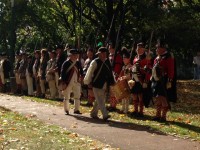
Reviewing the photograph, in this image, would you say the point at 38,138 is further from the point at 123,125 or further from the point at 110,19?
the point at 110,19

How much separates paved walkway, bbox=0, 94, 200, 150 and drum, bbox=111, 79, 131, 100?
117 centimetres

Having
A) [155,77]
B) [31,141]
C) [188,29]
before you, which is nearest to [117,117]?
[155,77]

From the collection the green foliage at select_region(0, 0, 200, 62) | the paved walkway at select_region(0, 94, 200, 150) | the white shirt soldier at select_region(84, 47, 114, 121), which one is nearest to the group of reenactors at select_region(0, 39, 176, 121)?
the white shirt soldier at select_region(84, 47, 114, 121)

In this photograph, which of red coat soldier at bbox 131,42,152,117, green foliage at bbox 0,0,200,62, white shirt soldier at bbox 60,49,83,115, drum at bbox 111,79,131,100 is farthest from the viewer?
green foliage at bbox 0,0,200,62

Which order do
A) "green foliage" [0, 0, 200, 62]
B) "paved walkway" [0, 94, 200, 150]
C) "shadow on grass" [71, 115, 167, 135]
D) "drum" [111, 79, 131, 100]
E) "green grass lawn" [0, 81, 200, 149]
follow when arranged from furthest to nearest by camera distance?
"green foliage" [0, 0, 200, 62]
"drum" [111, 79, 131, 100]
"shadow on grass" [71, 115, 167, 135]
"green grass lawn" [0, 81, 200, 149]
"paved walkway" [0, 94, 200, 150]

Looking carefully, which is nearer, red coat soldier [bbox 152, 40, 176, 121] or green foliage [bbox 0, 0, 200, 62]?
red coat soldier [bbox 152, 40, 176, 121]

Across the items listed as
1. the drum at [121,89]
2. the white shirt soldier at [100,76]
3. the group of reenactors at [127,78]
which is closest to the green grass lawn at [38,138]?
the white shirt soldier at [100,76]

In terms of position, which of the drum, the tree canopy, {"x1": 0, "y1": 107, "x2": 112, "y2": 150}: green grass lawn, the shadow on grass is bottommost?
{"x1": 0, "y1": 107, "x2": 112, "y2": 150}: green grass lawn

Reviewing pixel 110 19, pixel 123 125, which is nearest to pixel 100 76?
pixel 123 125

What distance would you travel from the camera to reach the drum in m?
13.3

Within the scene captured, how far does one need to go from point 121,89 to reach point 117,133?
3051 mm

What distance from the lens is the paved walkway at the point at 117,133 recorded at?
9039 mm

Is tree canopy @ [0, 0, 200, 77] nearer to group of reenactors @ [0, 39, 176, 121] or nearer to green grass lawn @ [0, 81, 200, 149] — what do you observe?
green grass lawn @ [0, 81, 200, 149]

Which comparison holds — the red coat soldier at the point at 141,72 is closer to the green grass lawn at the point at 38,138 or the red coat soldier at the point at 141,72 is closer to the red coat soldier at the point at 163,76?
the red coat soldier at the point at 163,76
